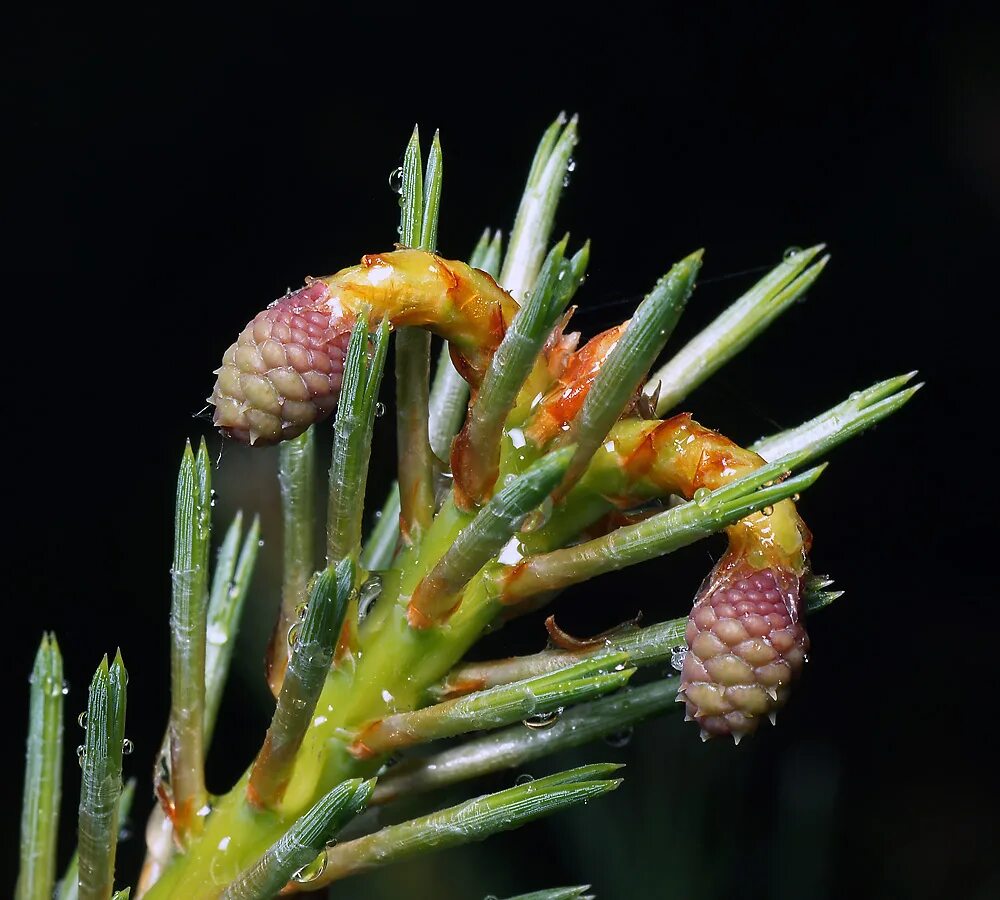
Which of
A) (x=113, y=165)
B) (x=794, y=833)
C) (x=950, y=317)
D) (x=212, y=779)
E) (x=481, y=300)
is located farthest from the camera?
(x=950, y=317)

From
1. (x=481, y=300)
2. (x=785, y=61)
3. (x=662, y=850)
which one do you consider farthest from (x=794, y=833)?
(x=785, y=61)

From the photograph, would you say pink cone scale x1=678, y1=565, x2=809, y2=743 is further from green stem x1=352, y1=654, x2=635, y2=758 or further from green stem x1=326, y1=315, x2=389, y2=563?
green stem x1=326, y1=315, x2=389, y2=563

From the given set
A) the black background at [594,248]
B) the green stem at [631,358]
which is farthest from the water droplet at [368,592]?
the black background at [594,248]

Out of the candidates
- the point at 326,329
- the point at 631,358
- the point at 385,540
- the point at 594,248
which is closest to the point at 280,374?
the point at 326,329

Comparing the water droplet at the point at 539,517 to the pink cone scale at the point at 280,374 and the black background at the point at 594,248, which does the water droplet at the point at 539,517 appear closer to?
the pink cone scale at the point at 280,374

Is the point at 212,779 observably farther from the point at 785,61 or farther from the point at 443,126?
the point at 785,61

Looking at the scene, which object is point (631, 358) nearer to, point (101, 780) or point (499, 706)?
point (499, 706)
